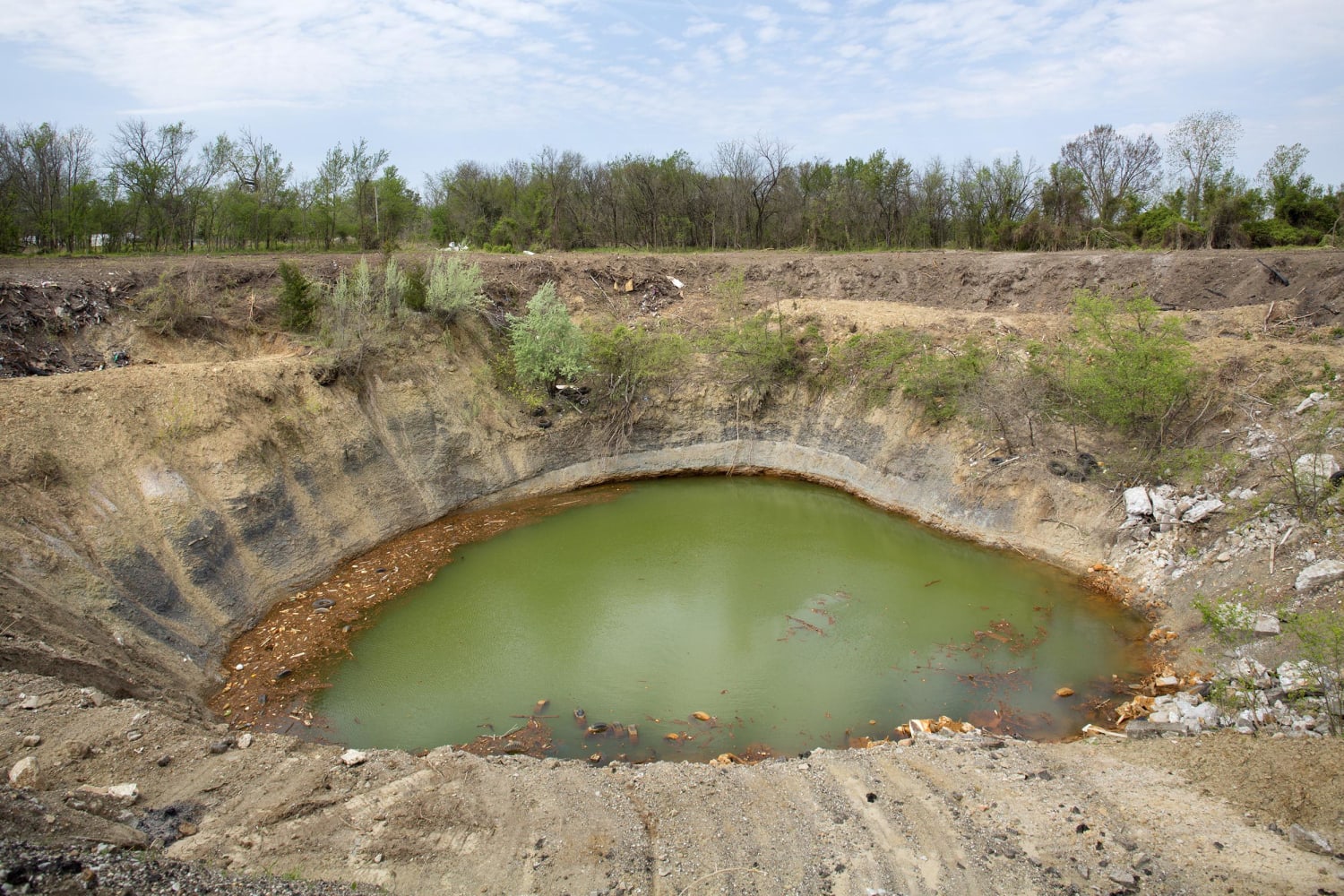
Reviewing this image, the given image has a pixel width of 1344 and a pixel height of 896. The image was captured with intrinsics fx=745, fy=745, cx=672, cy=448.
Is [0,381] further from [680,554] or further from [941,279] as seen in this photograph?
[941,279]

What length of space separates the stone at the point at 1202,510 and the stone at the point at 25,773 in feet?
56.1

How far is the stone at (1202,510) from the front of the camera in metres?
13.5

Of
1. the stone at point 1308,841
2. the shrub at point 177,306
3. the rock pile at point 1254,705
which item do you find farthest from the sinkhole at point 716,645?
the shrub at point 177,306

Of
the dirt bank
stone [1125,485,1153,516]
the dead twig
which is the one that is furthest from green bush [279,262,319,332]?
stone [1125,485,1153,516]

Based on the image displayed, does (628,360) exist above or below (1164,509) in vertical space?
above

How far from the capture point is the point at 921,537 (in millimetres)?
17188

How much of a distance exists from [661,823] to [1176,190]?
29849 mm

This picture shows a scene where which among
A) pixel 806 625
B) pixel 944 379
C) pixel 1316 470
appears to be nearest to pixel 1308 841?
pixel 806 625

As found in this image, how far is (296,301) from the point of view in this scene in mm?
18812

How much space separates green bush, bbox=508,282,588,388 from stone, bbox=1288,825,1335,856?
17173 millimetres

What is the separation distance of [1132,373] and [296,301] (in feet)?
63.7

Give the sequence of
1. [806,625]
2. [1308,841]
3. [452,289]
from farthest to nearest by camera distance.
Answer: [452,289] → [806,625] → [1308,841]

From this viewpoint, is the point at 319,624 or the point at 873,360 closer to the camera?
the point at 319,624

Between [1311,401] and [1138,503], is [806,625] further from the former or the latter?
[1311,401]
